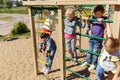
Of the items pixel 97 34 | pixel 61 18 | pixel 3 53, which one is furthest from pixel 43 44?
pixel 3 53

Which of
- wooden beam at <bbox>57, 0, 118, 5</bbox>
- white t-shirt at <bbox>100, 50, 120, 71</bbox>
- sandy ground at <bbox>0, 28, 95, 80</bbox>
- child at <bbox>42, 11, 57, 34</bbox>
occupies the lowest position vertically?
sandy ground at <bbox>0, 28, 95, 80</bbox>

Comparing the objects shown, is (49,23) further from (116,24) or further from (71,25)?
(116,24)

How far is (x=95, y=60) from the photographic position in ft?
13.9

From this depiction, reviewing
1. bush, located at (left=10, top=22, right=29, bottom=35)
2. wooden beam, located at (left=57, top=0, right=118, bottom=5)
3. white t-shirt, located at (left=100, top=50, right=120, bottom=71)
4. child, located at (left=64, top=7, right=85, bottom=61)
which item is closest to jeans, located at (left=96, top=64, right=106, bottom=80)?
white t-shirt, located at (left=100, top=50, right=120, bottom=71)

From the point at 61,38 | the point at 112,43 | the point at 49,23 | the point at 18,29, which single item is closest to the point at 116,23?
the point at 112,43

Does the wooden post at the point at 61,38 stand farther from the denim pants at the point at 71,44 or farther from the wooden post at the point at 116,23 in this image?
the wooden post at the point at 116,23

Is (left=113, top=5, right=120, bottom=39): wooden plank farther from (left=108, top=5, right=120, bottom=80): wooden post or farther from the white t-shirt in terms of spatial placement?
the white t-shirt

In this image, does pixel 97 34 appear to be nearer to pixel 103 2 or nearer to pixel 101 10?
pixel 101 10

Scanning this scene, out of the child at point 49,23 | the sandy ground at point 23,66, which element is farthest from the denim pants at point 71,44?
the child at point 49,23

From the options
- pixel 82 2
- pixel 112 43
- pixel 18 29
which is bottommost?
pixel 18 29

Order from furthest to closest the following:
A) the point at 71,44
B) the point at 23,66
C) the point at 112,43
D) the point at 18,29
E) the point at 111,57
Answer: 1. the point at 18,29
2. the point at 23,66
3. the point at 71,44
4. the point at 111,57
5. the point at 112,43

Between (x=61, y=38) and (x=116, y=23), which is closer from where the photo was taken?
(x=116, y=23)

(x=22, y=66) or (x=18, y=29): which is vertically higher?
(x=18, y=29)

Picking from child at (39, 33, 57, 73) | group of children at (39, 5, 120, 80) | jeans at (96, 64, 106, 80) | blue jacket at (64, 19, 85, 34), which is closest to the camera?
group of children at (39, 5, 120, 80)
